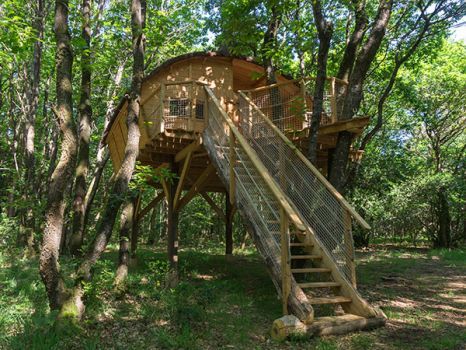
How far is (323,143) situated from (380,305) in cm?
415

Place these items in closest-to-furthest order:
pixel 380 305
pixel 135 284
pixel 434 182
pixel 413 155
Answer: pixel 380 305, pixel 135 284, pixel 434 182, pixel 413 155

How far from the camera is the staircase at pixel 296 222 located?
5.26 meters

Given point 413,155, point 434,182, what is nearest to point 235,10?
point 434,182

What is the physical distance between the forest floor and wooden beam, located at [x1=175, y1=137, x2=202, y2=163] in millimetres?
3153

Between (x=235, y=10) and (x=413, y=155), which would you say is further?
(x=413, y=155)

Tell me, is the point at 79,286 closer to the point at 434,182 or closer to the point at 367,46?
the point at 367,46

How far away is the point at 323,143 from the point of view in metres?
9.26

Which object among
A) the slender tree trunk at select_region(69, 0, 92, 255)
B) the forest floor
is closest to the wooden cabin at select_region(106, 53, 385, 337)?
the forest floor

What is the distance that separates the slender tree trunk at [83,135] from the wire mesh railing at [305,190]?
353 centimetres

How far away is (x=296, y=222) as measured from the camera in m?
4.91

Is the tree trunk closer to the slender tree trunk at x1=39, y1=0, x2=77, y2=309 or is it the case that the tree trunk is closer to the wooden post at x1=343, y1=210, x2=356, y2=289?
the wooden post at x1=343, y1=210, x2=356, y2=289

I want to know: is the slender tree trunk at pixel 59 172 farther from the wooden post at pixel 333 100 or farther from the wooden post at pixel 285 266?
the wooden post at pixel 333 100

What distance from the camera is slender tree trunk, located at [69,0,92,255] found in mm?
7953

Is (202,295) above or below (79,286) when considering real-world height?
below
